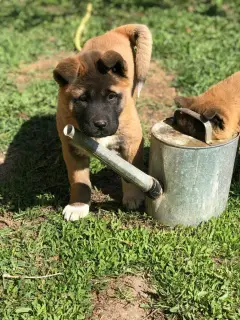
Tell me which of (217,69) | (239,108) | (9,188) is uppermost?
(239,108)

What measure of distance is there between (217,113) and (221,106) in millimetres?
207

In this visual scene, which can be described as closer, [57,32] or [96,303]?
[96,303]

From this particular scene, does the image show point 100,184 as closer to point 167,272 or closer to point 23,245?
point 23,245

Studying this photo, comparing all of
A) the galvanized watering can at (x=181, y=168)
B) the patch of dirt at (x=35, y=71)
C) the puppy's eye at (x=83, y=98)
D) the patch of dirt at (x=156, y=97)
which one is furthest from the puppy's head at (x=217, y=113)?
the patch of dirt at (x=35, y=71)

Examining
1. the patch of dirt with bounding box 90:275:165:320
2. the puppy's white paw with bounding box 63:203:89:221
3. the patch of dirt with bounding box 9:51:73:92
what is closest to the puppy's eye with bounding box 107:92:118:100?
the puppy's white paw with bounding box 63:203:89:221

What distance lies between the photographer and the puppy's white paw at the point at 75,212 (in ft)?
14.3

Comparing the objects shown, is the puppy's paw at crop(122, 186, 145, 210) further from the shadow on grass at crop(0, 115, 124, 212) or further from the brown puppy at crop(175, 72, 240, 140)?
the brown puppy at crop(175, 72, 240, 140)

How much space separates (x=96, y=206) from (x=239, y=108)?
1.69 metres

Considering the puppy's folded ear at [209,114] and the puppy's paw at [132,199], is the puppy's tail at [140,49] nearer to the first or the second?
the puppy's paw at [132,199]

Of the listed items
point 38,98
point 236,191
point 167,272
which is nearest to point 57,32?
point 38,98

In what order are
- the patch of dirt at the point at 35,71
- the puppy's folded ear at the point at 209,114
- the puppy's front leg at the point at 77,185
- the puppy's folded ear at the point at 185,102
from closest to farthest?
the puppy's folded ear at the point at 209,114, the puppy's folded ear at the point at 185,102, the puppy's front leg at the point at 77,185, the patch of dirt at the point at 35,71

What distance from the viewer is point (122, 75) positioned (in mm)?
4168

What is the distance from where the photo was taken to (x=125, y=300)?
11.5 ft

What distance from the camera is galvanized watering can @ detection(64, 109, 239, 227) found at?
12.3ft
